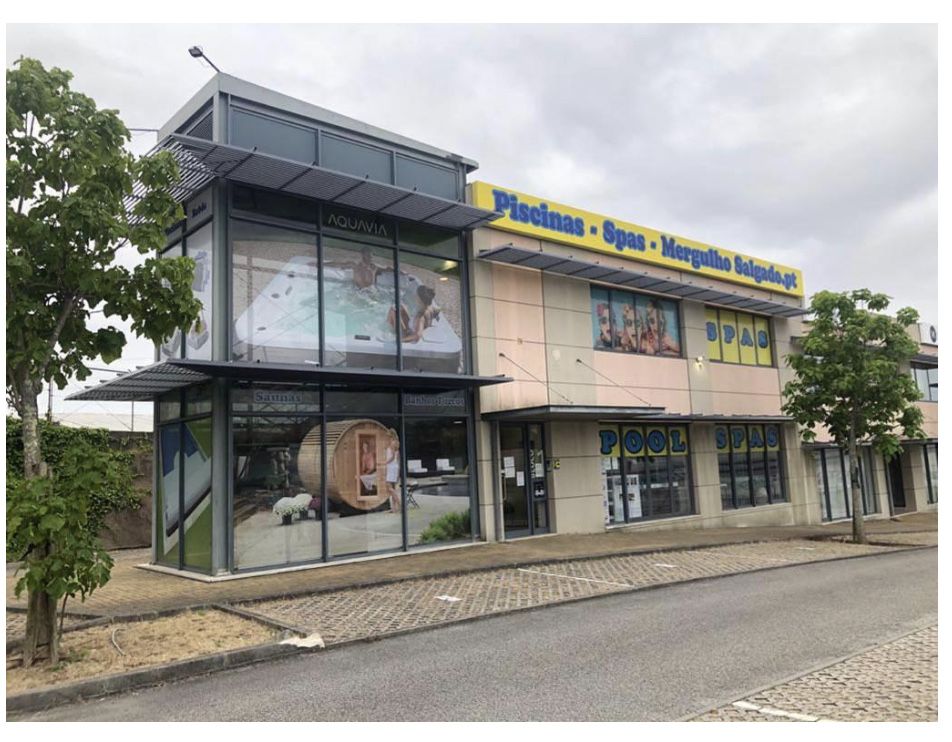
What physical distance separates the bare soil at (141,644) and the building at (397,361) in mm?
3721

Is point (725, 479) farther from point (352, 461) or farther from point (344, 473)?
point (344, 473)

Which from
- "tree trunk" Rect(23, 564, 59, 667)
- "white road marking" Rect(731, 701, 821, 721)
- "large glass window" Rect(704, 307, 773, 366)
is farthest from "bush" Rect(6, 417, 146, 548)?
"large glass window" Rect(704, 307, 773, 366)

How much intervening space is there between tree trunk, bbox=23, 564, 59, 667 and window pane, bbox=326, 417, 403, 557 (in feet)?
22.3

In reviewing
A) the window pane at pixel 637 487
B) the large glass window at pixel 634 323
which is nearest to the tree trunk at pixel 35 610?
the large glass window at pixel 634 323

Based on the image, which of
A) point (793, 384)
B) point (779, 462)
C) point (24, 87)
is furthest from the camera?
point (779, 462)

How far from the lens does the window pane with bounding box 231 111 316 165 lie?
45.4 ft

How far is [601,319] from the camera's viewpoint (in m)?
20.0

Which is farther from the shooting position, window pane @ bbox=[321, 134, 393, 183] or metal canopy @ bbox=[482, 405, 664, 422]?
metal canopy @ bbox=[482, 405, 664, 422]

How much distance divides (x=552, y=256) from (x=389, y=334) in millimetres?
4407

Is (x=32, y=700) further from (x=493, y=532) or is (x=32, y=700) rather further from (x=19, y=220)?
(x=493, y=532)

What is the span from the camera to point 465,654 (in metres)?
7.84

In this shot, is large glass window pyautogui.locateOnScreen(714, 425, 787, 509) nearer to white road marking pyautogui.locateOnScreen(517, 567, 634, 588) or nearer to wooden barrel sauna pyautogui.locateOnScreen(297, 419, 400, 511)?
white road marking pyautogui.locateOnScreen(517, 567, 634, 588)

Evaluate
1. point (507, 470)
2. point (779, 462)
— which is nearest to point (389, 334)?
point (507, 470)

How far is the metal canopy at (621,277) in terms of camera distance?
17297 millimetres
